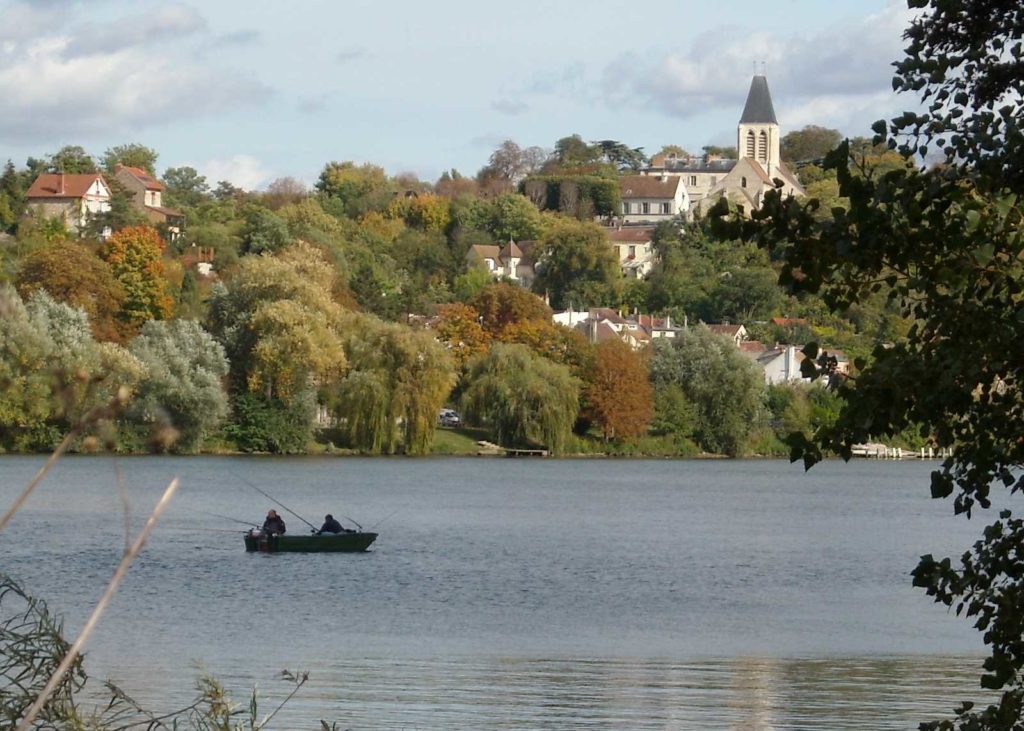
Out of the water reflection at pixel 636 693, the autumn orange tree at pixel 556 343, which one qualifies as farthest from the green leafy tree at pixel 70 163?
the water reflection at pixel 636 693

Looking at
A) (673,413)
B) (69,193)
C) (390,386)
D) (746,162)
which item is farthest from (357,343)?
(746,162)

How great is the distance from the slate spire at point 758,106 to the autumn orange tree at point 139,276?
9747cm

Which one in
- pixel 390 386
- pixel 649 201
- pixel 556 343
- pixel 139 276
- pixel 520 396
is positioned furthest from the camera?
pixel 649 201

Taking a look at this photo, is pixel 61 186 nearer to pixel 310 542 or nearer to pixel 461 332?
pixel 461 332

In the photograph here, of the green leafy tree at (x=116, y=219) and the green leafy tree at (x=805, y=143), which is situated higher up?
the green leafy tree at (x=805, y=143)

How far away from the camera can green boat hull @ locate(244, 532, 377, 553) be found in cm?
3494

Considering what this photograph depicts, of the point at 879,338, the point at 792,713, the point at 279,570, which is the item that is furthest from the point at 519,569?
the point at 879,338

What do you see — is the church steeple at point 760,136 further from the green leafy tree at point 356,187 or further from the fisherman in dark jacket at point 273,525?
the fisherman in dark jacket at point 273,525

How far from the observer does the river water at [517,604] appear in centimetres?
1952

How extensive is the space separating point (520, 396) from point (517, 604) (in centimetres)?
4194

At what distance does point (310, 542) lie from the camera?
35156 mm

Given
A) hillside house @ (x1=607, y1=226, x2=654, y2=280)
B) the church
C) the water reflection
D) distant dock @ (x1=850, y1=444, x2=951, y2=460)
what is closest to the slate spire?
the church

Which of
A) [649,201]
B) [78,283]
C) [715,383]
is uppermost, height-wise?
[649,201]

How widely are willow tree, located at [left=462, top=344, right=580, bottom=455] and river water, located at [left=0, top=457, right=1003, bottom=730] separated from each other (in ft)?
40.9
